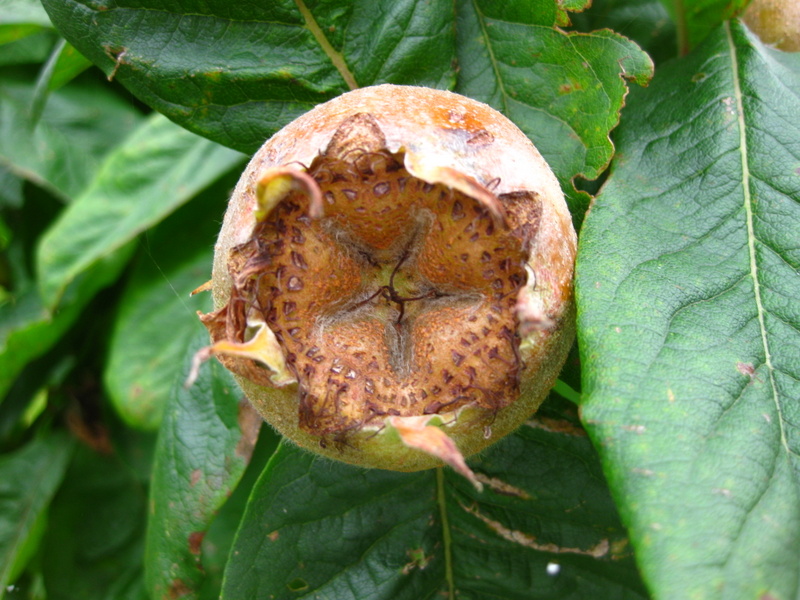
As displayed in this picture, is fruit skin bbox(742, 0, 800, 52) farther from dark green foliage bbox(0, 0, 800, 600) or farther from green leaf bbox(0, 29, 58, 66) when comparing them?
green leaf bbox(0, 29, 58, 66)

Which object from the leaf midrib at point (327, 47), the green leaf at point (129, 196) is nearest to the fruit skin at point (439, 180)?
the leaf midrib at point (327, 47)

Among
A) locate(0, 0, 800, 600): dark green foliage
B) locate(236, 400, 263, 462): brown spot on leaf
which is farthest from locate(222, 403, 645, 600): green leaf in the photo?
locate(236, 400, 263, 462): brown spot on leaf

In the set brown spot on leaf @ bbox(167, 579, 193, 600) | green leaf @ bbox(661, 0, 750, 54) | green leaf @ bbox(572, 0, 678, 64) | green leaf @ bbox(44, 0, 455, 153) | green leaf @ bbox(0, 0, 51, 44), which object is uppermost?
green leaf @ bbox(661, 0, 750, 54)

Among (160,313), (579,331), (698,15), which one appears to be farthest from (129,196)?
(579,331)

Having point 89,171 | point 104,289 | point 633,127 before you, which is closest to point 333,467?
point 633,127

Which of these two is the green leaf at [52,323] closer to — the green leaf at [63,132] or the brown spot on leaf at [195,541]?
the green leaf at [63,132]

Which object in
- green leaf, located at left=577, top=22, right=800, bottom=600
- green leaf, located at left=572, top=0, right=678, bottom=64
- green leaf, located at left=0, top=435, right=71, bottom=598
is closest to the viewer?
green leaf, located at left=577, top=22, right=800, bottom=600

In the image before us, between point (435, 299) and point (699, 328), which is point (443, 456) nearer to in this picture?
point (435, 299)
